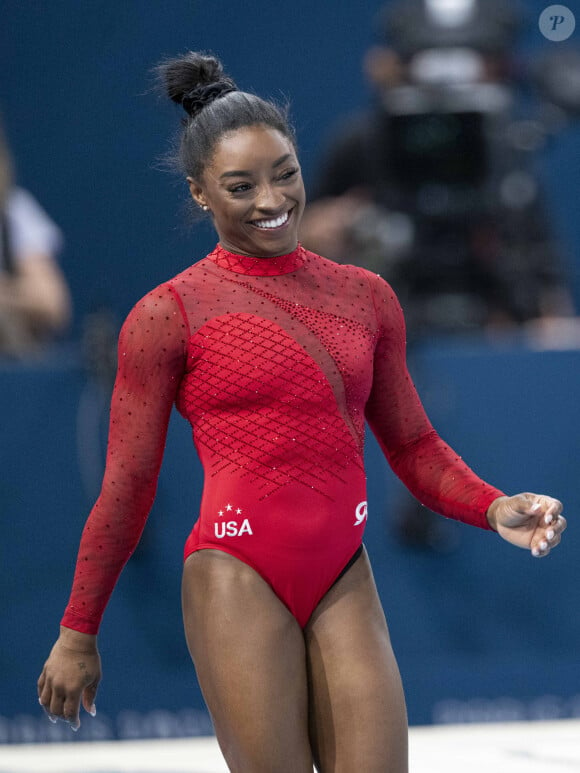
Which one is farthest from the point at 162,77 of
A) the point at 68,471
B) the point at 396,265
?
the point at 396,265

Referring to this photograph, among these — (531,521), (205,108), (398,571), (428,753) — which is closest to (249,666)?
(531,521)

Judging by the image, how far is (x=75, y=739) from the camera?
3.59 meters

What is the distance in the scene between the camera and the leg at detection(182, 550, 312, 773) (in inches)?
72.4

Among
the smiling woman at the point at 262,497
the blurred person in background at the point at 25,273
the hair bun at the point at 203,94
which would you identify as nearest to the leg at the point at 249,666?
the smiling woman at the point at 262,497

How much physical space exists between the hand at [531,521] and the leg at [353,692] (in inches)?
10.1

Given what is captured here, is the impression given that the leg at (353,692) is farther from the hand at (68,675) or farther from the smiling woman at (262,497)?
the hand at (68,675)

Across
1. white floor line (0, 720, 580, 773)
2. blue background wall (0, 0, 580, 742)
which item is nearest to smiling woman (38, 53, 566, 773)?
white floor line (0, 720, 580, 773)

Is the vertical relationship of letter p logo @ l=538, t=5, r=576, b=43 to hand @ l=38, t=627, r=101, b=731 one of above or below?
above

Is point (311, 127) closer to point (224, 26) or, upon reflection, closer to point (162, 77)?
point (224, 26)

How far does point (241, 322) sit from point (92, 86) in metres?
3.24

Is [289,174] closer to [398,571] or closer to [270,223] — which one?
[270,223]

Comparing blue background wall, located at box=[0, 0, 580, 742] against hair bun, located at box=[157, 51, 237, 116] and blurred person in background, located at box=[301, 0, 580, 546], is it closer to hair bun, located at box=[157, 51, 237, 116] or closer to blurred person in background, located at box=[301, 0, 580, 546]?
blurred person in background, located at box=[301, 0, 580, 546]

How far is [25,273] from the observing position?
151 inches

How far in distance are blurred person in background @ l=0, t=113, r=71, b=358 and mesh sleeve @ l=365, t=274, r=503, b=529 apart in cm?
186
